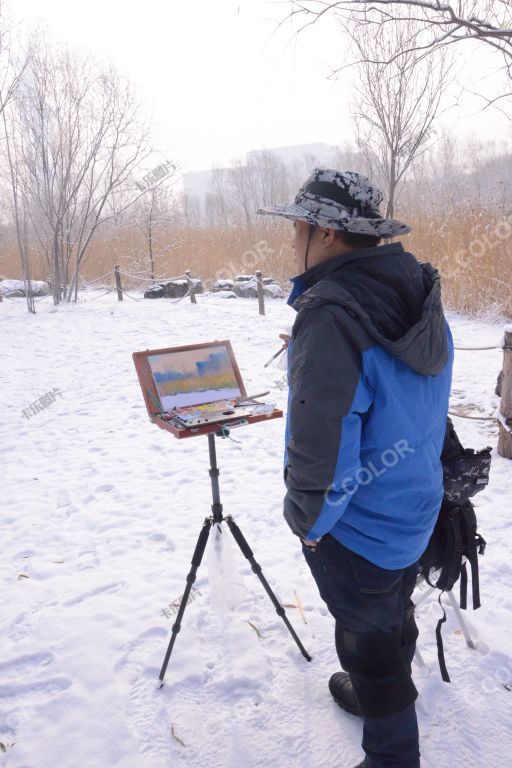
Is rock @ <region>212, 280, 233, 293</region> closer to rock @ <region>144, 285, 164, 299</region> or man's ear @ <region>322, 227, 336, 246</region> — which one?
rock @ <region>144, 285, 164, 299</region>

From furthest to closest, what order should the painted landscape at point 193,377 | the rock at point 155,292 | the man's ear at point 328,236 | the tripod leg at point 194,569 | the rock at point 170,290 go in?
the rock at point 155,292 → the rock at point 170,290 → the painted landscape at point 193,377 → the tripod leg at point 194,569 → the man's ear at point 328,236

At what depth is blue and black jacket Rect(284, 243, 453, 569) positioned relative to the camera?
1.30 meters

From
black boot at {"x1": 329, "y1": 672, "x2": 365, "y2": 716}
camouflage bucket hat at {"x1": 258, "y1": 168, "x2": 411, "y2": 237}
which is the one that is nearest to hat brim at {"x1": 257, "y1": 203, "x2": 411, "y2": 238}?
camouflage bucket hat at {"x1": 258, "y1": 168, "x2": 411, "y2": 237}

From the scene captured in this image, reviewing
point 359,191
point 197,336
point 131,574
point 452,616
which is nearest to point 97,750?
point 131,574

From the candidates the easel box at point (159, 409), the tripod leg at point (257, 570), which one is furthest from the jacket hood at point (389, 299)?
the tripod leg at point (257, 570)

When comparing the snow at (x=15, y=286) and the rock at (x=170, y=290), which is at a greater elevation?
the snow at (x=15, y=286)

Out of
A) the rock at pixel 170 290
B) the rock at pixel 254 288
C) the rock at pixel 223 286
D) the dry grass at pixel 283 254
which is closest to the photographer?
the dry grass at pixel 283 254

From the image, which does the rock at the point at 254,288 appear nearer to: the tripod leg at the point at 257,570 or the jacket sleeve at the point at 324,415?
the tripod leg at the point at 257,570

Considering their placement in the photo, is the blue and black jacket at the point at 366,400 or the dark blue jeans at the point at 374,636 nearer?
the blue and black jacket at the point at 366,400

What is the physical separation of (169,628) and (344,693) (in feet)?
2.99

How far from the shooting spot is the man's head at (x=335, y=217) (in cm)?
139

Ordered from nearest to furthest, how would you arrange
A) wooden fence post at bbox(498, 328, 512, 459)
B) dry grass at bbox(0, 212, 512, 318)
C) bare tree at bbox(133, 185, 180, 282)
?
1. wooden fence post at bbox(498, 328, 512, 459)
2. dry grass at bbox(0, 212, 512, 318)
3. bare tree at bbox(133, 185, 180, 282)

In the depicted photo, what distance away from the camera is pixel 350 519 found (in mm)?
1461

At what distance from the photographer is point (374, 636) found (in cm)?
150
